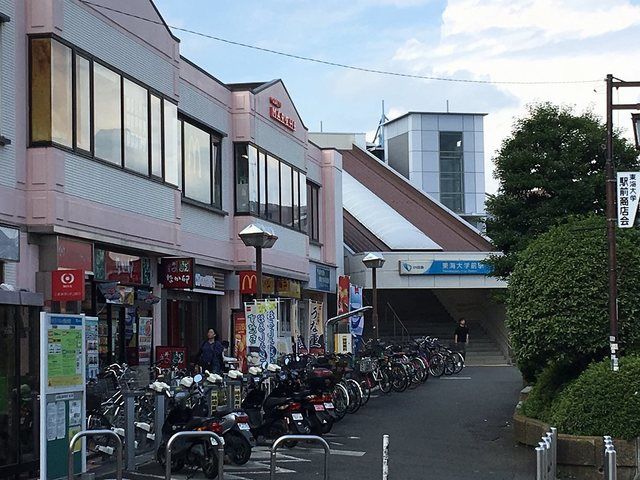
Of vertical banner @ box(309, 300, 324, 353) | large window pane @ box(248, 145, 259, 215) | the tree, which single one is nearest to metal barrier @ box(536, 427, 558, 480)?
the tree

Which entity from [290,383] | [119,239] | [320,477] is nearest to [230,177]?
[119,239]

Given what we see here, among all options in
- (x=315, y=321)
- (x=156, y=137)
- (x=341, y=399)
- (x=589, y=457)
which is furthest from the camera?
(x=315, y=321)

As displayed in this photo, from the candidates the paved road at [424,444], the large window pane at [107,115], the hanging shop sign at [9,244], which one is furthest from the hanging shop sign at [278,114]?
the hanging shop sign at [9,244]

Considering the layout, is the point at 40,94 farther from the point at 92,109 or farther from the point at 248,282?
the point at 248,282

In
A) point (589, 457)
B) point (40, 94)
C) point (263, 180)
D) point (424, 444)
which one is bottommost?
point (424, 444)

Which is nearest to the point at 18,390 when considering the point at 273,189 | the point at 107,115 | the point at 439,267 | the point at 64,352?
the point at 64,352

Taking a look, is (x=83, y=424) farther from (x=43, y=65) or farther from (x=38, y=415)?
(x=43, y=65)

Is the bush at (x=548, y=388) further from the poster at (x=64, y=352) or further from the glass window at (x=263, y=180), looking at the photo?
the glass window at (x=263, y=180)

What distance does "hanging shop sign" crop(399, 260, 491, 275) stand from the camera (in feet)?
128

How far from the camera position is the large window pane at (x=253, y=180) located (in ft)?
85.3

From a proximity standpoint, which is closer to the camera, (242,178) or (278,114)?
(242,178)

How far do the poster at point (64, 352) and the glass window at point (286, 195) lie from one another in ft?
54.4

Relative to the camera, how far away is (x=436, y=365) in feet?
98.9

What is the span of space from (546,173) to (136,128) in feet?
33.3
